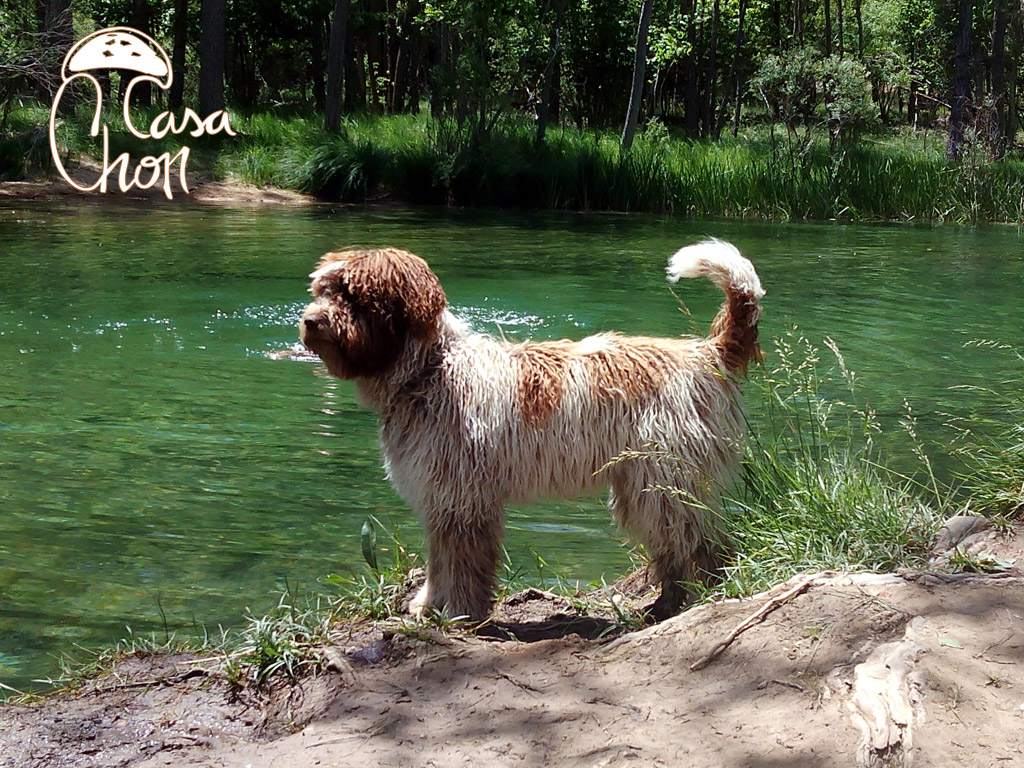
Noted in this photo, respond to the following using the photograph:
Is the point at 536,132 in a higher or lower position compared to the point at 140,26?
lower

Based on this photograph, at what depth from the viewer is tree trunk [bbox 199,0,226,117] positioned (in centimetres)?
2703

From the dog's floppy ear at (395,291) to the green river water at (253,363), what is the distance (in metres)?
1.31

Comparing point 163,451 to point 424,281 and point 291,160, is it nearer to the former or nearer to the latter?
point 424,281

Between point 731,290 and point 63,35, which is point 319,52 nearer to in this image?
point 63,35

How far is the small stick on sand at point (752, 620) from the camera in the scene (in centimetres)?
358

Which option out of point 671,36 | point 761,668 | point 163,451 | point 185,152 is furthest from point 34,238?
point 671,36

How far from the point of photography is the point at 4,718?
368 centimetres

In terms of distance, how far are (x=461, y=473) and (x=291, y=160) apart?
69.4 ft

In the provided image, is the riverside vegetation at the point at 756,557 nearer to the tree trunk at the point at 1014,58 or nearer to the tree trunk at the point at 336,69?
the tree trunk at the point at 336,69

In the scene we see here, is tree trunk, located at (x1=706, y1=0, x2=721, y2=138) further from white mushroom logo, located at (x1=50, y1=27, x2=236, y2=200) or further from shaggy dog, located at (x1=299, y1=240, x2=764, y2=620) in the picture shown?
shaggy dog, located at (x1=299, y1=240, x2=764, y2=620)

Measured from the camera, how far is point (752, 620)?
3.70 m

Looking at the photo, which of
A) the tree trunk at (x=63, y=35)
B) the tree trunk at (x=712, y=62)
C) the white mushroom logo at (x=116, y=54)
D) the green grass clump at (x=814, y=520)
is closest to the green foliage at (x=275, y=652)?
the green grass clump at (x=814, y=520)

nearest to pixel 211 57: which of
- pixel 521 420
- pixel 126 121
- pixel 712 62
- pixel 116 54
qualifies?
pixel 116 54

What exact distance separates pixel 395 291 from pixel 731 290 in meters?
1.35
